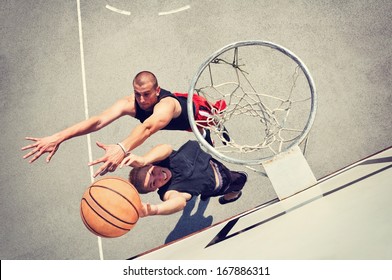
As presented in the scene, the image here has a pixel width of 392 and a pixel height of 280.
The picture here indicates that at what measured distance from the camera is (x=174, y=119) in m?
3.01

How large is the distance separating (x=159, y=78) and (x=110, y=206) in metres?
1.44

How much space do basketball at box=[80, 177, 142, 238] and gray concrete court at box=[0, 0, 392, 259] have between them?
620mm

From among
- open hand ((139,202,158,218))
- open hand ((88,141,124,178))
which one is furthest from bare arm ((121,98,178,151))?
open hand ((139,202,158,218))

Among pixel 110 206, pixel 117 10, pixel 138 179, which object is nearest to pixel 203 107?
pixel 138 179

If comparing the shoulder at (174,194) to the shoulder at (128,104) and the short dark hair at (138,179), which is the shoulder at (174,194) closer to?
the short dark hair at (138,179)

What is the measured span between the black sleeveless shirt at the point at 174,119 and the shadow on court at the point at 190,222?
78 cm

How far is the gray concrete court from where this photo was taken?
128 inches

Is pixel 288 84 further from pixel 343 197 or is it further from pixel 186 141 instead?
pixel 343 197

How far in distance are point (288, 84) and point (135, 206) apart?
1.90 meters

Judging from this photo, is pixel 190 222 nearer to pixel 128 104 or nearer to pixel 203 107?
pixel 203 107

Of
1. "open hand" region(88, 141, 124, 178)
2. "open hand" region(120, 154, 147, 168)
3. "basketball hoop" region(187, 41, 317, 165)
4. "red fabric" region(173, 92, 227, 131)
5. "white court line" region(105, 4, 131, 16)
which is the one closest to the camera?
"open hand" region(88, 141, 124, 178)

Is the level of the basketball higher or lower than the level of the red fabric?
lower

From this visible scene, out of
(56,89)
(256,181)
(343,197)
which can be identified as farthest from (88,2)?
(343,197)

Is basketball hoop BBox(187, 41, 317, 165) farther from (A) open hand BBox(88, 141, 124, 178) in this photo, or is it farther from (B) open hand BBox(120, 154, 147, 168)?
(A) open hand BBox(88, 141, 124, 178)
